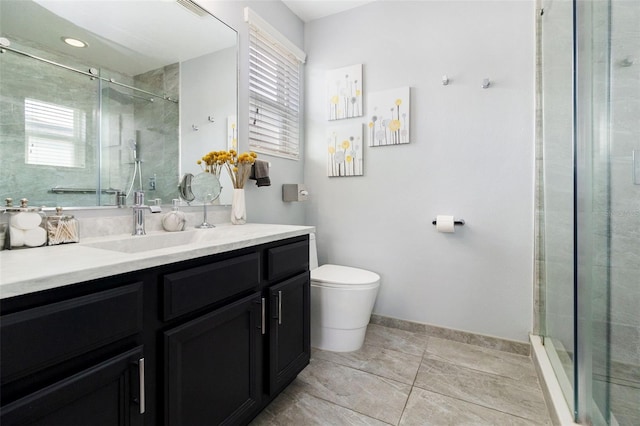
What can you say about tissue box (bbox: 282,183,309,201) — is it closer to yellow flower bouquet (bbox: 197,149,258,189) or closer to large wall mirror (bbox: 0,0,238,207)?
yellow flower bouquet (bbox: 197,149,258,189)

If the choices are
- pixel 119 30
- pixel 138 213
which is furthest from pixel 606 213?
pixel 119 30

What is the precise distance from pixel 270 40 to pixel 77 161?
164 cm

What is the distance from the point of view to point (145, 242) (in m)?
1.28

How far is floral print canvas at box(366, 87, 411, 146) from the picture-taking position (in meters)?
2.26

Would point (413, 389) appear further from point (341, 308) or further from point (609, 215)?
point (609, 215)

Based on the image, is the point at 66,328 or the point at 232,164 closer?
the point at 66,328

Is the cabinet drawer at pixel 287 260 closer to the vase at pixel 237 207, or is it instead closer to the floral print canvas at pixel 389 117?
the vase at pixel 237 207

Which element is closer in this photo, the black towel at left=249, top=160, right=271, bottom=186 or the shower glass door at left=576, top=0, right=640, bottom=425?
the shower glass door at left=576, top=0, right=640, bottom=425

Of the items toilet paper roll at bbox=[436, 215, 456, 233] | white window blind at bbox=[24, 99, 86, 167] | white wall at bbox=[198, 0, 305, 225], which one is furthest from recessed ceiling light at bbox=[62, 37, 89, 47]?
toilet paper roll at bbox=[436, 215, 456, 233]

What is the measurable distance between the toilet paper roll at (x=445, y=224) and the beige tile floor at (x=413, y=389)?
0.80 metres

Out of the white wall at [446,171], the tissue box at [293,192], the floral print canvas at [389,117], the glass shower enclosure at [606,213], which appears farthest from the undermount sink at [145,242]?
the glass shower enclosure at [606,213]

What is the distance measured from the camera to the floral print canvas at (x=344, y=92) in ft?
8.00

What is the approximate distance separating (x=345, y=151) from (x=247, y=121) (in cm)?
83

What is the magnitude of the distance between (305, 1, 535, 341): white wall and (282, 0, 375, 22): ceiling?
6cm
